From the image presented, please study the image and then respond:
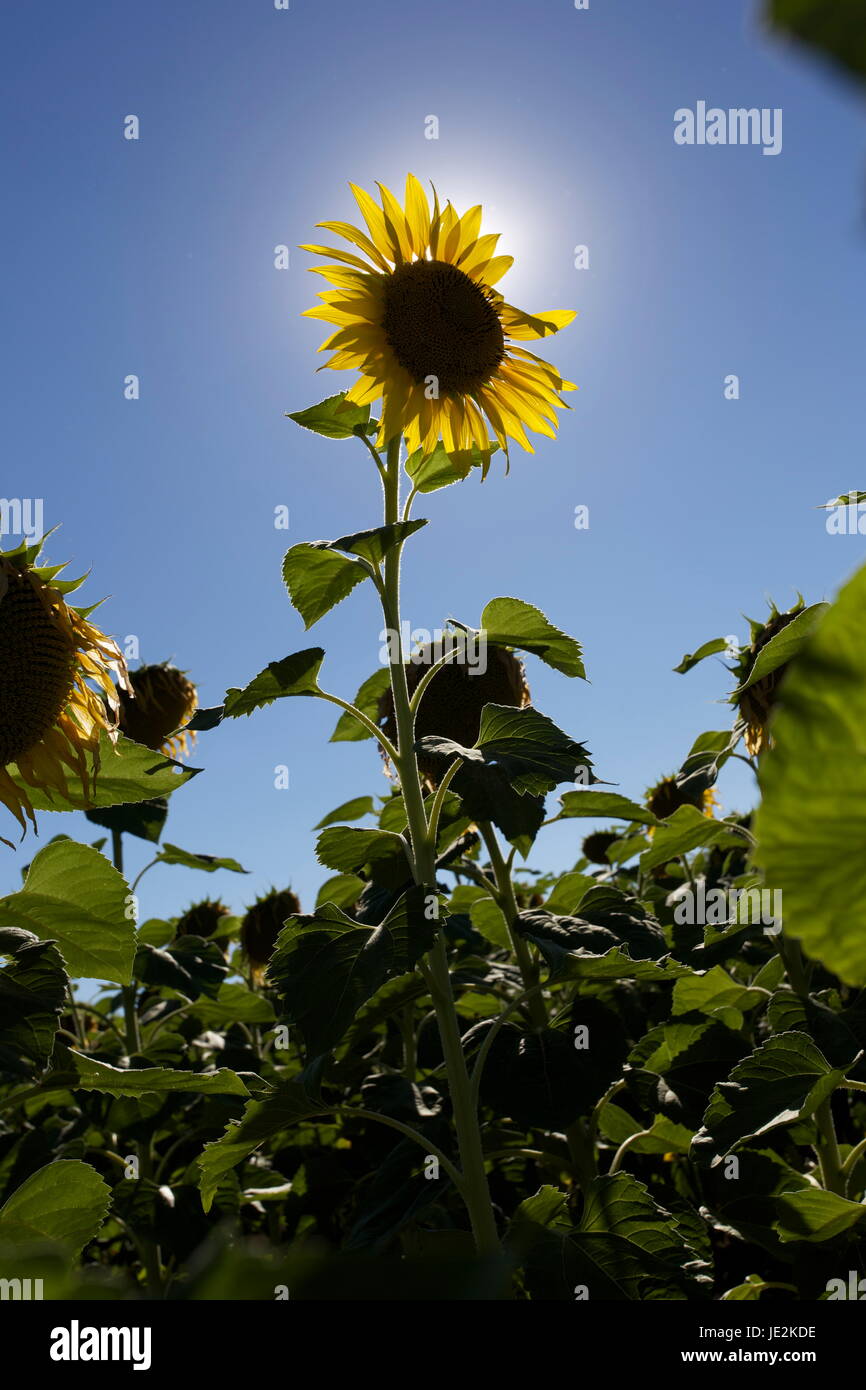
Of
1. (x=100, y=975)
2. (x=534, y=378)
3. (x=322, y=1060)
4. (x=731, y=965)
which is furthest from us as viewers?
(x=731, y=965)

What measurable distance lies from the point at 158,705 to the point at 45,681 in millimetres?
2096

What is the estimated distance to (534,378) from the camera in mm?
2486

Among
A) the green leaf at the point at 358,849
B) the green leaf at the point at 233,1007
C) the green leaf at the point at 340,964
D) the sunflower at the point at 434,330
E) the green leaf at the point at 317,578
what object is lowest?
the green leaf at the point at 233,1007

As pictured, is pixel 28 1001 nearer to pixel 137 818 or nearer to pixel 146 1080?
pixel 146 1080

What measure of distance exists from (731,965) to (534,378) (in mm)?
1960

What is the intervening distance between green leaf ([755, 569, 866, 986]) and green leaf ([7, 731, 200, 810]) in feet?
4.94

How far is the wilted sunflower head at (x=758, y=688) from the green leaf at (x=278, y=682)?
3.14 feet

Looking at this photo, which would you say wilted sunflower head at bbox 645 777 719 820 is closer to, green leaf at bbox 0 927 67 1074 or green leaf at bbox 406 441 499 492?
green leaf at bbox 406 441 499 492

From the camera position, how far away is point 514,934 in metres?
2.21

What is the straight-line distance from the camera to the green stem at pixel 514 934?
221 cm

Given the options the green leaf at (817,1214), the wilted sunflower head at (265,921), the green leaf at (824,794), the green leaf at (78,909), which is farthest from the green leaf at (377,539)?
the wilted sunflower head at (265,921)

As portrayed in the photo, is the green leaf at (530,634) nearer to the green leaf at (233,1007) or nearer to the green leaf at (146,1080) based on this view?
the green leaf at (146,1080)
